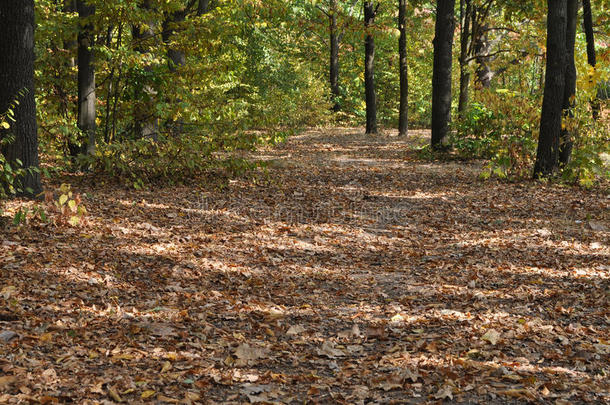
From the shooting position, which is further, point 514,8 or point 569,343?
point 514,8

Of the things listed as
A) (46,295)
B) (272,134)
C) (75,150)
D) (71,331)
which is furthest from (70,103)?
(71,331)

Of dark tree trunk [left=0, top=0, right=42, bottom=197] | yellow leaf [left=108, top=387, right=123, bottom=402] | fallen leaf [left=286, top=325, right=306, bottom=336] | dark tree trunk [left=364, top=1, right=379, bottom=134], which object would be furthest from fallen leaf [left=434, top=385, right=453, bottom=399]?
dark tree trunk [left=364, top=1, right=379, bottom=134]

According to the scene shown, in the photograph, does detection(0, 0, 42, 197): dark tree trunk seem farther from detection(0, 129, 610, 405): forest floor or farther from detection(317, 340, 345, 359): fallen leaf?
detection(317, 340, 345, 359): fallen leaf

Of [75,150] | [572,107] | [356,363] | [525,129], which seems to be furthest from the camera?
[525,129]

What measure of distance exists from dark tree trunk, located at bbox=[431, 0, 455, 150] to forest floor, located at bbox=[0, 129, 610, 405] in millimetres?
5093

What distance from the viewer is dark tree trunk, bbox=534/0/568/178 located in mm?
A: 9938

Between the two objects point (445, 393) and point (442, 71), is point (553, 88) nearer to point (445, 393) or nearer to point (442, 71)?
point (442, 71)

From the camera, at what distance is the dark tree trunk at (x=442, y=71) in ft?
45.1

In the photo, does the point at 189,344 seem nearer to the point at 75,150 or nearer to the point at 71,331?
the point at 71,331

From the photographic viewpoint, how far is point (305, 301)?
17.0 feet

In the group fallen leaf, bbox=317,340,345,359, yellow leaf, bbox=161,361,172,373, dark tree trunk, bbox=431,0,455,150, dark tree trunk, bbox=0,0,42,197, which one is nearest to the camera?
yellow leaf, bbox=161,361,172,373

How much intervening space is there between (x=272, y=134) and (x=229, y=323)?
5.48 meters

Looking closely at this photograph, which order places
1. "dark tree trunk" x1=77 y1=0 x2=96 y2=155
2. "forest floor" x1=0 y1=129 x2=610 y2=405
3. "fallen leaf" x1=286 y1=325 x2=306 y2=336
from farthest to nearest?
"dark tree trunk" x1=77 y1=0 x2=96 y2=155 → "fallen leaf" x1=286 y1=325 x2=306 y2=336 → "forest floor" x1=0 y1=129 x2=610 y2=405

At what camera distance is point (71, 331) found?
4.02 metres
